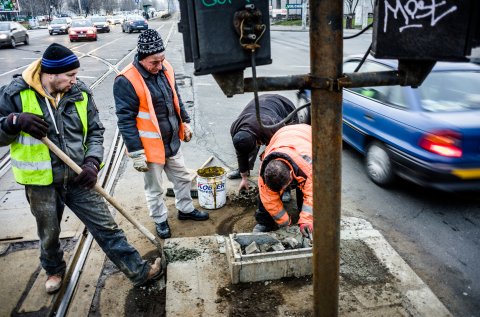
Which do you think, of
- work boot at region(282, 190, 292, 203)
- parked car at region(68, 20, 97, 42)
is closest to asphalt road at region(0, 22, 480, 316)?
work boot at region(282, 190, 292, 203)

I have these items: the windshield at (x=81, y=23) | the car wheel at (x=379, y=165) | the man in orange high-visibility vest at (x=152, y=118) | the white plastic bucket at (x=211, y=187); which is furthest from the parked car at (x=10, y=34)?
the car wheel at (x=379, y=165)

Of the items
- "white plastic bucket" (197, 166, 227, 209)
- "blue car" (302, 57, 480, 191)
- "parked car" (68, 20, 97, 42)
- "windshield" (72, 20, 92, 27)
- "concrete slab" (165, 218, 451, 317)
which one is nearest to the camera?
"concrete slab" (165, 218, 451, 317)

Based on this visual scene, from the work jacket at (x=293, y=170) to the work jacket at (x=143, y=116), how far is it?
103cm

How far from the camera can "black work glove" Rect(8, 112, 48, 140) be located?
2758 millimetres

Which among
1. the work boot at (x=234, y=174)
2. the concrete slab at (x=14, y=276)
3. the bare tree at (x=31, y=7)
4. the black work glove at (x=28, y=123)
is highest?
the bare tree at (x=31, y=7)

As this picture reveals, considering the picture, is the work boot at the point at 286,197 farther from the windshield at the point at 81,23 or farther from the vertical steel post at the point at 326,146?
the windshield at the point at 81,23

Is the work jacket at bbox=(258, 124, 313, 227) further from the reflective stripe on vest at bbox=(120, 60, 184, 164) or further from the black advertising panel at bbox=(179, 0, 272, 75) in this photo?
the black advertising panel at bbox=(179, 0, 272, 75)

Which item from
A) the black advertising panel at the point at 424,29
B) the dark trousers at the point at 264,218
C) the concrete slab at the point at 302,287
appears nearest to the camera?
the black advertising panel at the point at 424,29

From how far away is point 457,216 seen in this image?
4.64 m

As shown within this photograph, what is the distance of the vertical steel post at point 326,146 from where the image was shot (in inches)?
73.6

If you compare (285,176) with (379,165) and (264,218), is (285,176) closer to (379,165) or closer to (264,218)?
(264,218)

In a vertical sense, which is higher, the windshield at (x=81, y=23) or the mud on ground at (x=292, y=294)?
the windshield at (x=81, y=23)

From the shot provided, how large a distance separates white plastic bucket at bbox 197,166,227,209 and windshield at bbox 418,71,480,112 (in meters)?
2.48

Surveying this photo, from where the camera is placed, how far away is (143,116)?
3.93 m
